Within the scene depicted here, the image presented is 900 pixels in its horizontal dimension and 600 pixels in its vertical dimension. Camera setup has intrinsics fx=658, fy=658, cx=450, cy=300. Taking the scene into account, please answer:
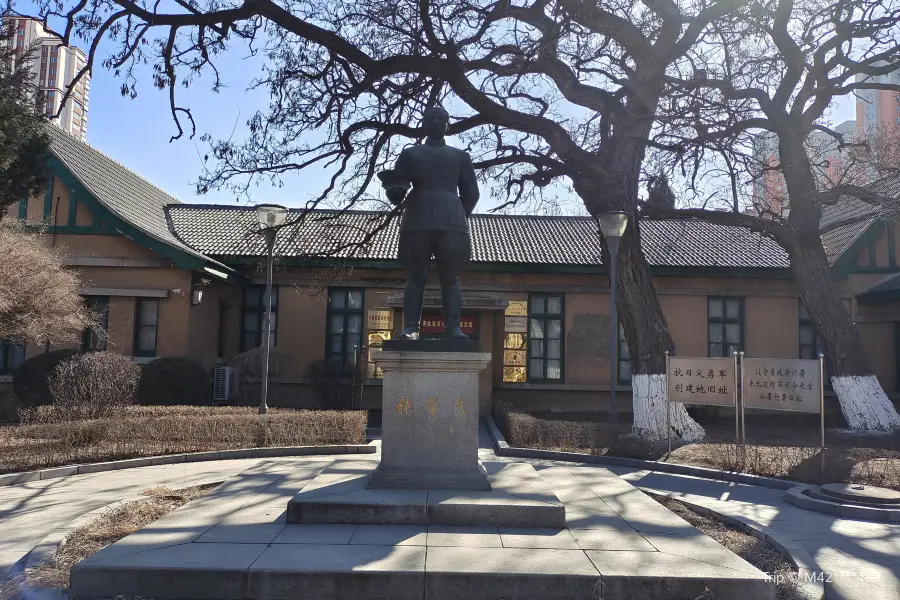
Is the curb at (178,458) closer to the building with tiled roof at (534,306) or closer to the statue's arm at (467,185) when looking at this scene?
the statue's arm at (467,185)

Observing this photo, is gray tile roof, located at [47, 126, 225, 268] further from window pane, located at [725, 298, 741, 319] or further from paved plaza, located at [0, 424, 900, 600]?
window pane, located at [725, 298, 741, 319]

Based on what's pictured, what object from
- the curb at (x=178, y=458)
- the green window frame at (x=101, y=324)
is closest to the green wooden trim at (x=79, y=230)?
the green window frame at (x=101, y=324)

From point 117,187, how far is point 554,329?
1420 centimetres

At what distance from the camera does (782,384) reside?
32.4 ft

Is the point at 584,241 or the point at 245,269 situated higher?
the point at 584,241

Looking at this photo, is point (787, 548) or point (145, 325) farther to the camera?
point (145, 325)

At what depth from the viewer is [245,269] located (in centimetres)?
2008

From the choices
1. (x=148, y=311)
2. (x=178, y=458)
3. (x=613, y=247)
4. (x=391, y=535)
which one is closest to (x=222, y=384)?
(x=148, y=311)

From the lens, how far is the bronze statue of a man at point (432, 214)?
691cm

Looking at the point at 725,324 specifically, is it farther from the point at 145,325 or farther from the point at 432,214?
the point at 145,325

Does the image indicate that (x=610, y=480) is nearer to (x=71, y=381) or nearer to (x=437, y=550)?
(x=437, y=550)

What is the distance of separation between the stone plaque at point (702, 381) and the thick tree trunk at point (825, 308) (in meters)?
5.24

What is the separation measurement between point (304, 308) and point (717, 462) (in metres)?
12.8

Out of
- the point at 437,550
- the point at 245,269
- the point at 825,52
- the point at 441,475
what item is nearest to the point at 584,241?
the point at 825,52
